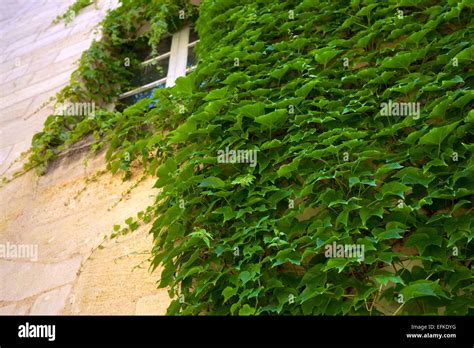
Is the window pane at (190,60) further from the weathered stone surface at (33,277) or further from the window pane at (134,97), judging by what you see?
the weathered stone surface at (33,277)

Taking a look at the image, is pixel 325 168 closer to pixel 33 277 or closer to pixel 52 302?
pixel 52 302

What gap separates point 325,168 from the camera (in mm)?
2094

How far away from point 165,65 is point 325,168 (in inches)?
97.6

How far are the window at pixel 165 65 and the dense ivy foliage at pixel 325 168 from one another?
→ 1.06 meters

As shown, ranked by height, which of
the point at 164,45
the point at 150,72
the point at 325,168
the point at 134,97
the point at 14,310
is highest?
the point at 164,45

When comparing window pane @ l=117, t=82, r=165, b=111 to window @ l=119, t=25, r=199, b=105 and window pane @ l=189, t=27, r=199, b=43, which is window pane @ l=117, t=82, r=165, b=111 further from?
window pane @ l=189, t=27, r=199, b=43

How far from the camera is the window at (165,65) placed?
4.03 m

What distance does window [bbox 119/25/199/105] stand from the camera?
4.03 metres

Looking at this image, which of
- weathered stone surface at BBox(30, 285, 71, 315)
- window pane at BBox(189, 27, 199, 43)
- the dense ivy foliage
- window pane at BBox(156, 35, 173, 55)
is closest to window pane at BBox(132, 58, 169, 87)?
window pane at BBox(156, 35, 173, 55)

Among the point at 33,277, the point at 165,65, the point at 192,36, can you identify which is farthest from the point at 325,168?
the point at 192,36

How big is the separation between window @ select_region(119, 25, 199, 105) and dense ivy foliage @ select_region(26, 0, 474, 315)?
106 centimetres

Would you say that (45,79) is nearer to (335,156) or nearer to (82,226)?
(82,226)

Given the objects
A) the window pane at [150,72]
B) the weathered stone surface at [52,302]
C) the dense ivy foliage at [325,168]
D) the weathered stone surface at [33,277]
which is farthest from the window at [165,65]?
the weathered stone surface at [52,302]

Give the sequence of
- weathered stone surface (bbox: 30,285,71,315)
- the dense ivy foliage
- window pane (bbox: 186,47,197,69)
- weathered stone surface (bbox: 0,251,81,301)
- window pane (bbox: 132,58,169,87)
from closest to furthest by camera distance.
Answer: the dense ivy foliage < weathered stone surface (bbox: 30,285,71,315) < weathered stone surface (bbox: 0,251,81,301) < window pane (bbox: 186,47,197,69) < window pane (bbox: 132,58,169,87)
